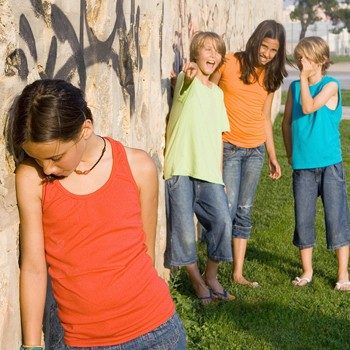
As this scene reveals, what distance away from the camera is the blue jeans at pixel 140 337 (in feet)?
8.96

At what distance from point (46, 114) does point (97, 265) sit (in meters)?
0.53

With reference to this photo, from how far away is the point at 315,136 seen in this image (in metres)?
5.84

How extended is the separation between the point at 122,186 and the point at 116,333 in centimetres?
46

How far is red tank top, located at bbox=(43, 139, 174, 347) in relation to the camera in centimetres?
267

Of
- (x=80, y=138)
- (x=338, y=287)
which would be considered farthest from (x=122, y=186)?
(x=338, y=287)

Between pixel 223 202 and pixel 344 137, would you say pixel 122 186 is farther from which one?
pixel 344 137

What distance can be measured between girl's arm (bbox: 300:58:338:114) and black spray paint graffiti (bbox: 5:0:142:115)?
1.42m

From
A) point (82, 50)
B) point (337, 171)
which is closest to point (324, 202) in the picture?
point (337, 171)

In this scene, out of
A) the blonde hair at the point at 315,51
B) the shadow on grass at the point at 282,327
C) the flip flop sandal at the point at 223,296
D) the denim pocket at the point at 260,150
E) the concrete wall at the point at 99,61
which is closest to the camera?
the concrete wall at the point at 99,61

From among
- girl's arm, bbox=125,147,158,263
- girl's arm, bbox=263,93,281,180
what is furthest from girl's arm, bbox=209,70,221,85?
girl's arm, bbox=125,147,158,263

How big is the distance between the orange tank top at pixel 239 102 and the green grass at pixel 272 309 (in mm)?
1013

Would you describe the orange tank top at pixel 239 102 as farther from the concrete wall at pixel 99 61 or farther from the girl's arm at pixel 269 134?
the concrete wall at pixel 99 61

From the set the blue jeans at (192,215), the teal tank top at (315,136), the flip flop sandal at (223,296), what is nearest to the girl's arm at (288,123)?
the teal tank top at (315,136)

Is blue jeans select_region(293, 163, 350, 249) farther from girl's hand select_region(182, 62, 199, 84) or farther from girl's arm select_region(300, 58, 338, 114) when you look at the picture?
girl's hand select_region(182, 62, 199, 84)
